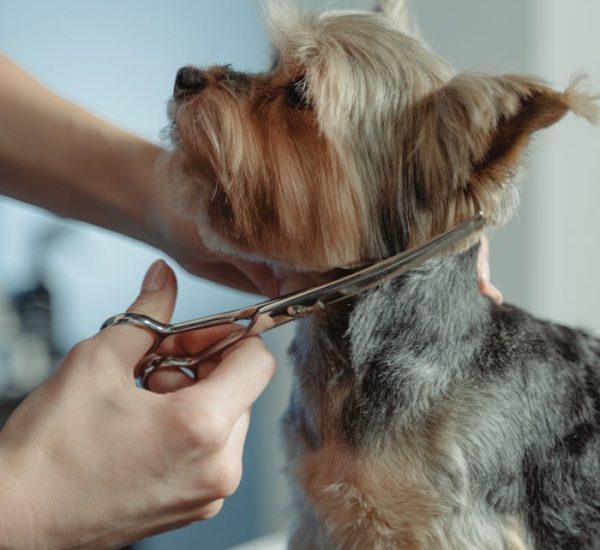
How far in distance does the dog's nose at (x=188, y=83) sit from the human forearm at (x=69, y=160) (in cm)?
15

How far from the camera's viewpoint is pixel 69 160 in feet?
3.13

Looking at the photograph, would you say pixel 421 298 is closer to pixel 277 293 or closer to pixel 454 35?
pixel 277 293

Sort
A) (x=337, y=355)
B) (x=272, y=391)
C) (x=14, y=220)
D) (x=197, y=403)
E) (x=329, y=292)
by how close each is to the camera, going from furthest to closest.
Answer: (x=272, y=391) → (x=14, y=220) → (x=337, y=355) → (x=329, y=292) → (x=197, y=403)

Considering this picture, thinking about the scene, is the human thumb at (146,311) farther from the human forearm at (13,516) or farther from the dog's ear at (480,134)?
the dog's ear at (480,134)

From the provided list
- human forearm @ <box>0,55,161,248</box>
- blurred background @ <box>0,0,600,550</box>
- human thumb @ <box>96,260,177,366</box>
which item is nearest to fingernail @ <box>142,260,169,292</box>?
human thumb @ <box>96,260,177,366</box>

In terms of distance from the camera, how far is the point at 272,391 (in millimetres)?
1608

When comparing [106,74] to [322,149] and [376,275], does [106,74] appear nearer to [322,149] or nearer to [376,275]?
[322,149]

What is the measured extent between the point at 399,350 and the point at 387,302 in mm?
53

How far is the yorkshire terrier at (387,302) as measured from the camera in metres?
0.80

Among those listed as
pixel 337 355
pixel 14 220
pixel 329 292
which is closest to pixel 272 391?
pixel 14 220

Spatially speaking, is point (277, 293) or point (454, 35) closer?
point (277, 293)

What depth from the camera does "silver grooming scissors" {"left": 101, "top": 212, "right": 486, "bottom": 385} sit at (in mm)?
699

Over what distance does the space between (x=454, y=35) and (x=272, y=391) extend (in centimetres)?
86

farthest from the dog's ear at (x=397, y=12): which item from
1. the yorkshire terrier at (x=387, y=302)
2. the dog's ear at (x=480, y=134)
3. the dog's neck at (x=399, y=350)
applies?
the dog's neck at (x=399, y=350)
